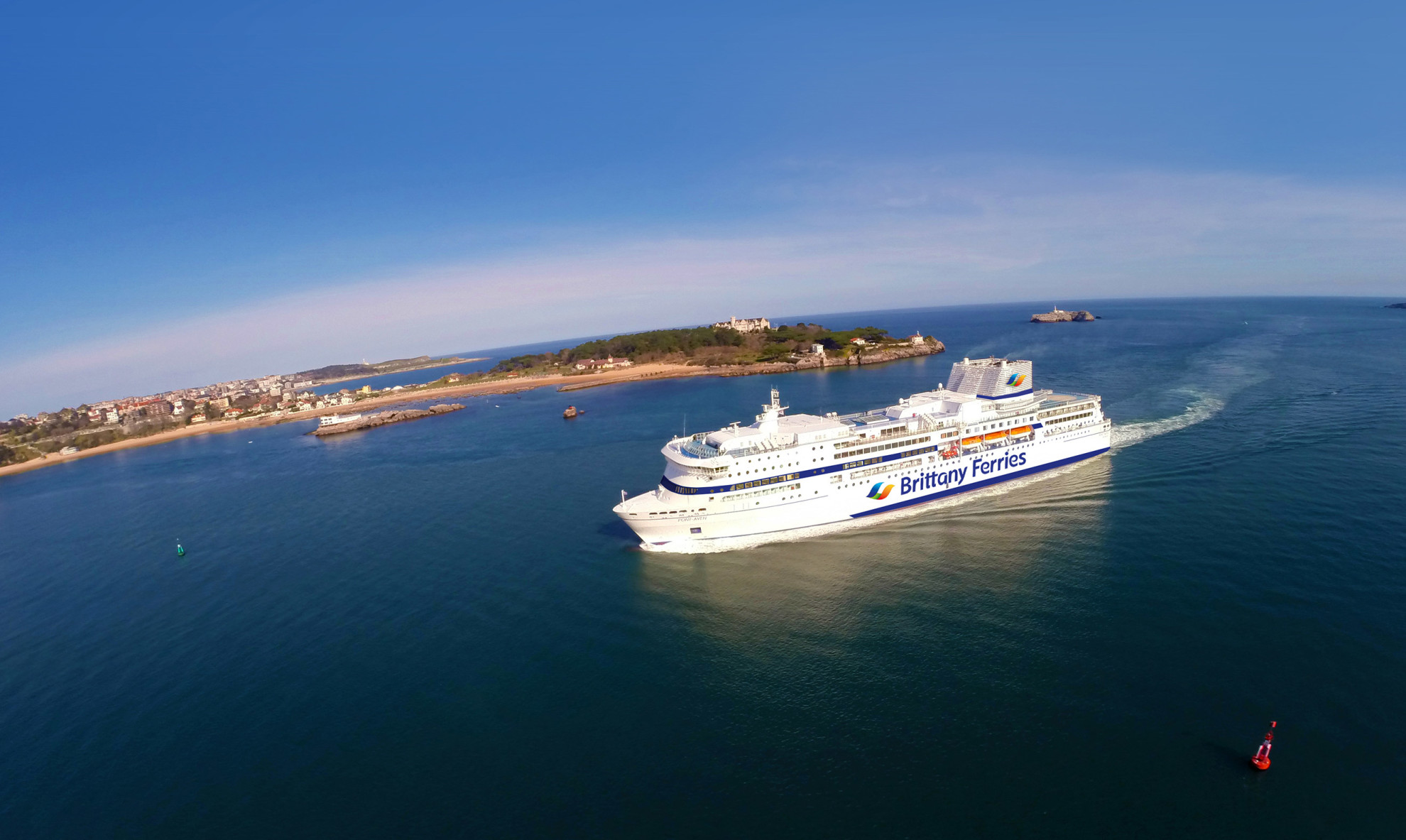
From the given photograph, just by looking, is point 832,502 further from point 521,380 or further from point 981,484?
point 521,380

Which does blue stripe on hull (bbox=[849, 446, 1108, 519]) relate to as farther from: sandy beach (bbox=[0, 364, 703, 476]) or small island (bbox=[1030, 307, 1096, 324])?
small island (bbox=[1030, 307, 1096, 324])

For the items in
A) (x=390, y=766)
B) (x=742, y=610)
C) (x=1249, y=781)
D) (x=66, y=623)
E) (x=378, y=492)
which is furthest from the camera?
(x=378, y=492)

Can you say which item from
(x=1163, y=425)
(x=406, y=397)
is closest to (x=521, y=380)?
(x=406, y=397)

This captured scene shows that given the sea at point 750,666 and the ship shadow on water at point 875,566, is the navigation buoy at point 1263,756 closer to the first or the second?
the sea at point 750,666

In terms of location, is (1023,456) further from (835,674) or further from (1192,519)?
(835,674)

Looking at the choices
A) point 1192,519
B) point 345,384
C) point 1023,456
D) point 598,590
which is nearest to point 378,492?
point 598,590

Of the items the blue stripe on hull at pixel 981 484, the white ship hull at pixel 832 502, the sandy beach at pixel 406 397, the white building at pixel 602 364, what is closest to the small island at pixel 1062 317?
the sandy beach at pixel 406 397

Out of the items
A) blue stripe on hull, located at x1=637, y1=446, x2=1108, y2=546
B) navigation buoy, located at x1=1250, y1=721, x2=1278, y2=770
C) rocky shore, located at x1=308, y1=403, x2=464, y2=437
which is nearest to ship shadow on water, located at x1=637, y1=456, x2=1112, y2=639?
Result: blue stripe on hull, located at x1=637, y1=446, x2=1108, y2=546
